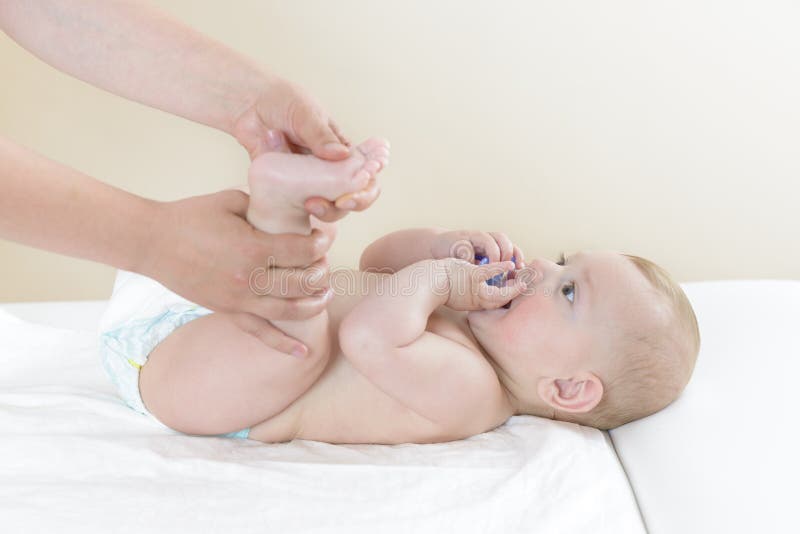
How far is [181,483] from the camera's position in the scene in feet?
3.67

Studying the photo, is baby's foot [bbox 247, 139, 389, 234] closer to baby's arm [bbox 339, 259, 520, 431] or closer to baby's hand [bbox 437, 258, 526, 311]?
baby's arm [bbox 339, 259, 520, 431]

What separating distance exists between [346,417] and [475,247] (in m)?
0.41

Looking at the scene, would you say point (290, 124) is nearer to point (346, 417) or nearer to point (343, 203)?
point (343, 203)

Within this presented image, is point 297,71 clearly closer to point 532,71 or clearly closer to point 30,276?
point 532,71

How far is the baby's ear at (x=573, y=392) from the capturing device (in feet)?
4.34

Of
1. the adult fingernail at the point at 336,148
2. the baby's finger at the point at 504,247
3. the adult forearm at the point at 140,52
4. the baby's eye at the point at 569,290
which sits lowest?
the baby's finger at the point at 504,247

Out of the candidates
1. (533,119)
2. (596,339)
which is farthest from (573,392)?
(533,119)

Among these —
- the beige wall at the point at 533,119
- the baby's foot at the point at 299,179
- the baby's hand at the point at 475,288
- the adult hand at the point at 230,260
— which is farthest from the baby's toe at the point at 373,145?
the beige wall at the point at 533,119

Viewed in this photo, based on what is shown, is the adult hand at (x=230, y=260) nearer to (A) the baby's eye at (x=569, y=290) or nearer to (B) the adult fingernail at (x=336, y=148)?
(B) the adult fingernail at (x=336, y=148)

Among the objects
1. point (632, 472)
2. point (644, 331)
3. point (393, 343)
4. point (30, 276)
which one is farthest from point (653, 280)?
point (30, 276)

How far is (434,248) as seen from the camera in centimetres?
152

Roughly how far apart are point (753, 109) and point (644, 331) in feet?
4.01

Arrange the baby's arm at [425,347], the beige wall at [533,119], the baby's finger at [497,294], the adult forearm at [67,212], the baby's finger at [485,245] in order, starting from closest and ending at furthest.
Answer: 1. the adult forearm at [67,212]
2. the baby's arm at [425,347]
3. the baby's finger at [497,294]
4. the baby's finger at [485,245]
5. the beige wall at [533,119]

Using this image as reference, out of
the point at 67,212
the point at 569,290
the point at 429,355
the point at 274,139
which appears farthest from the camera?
the point at 569,290
